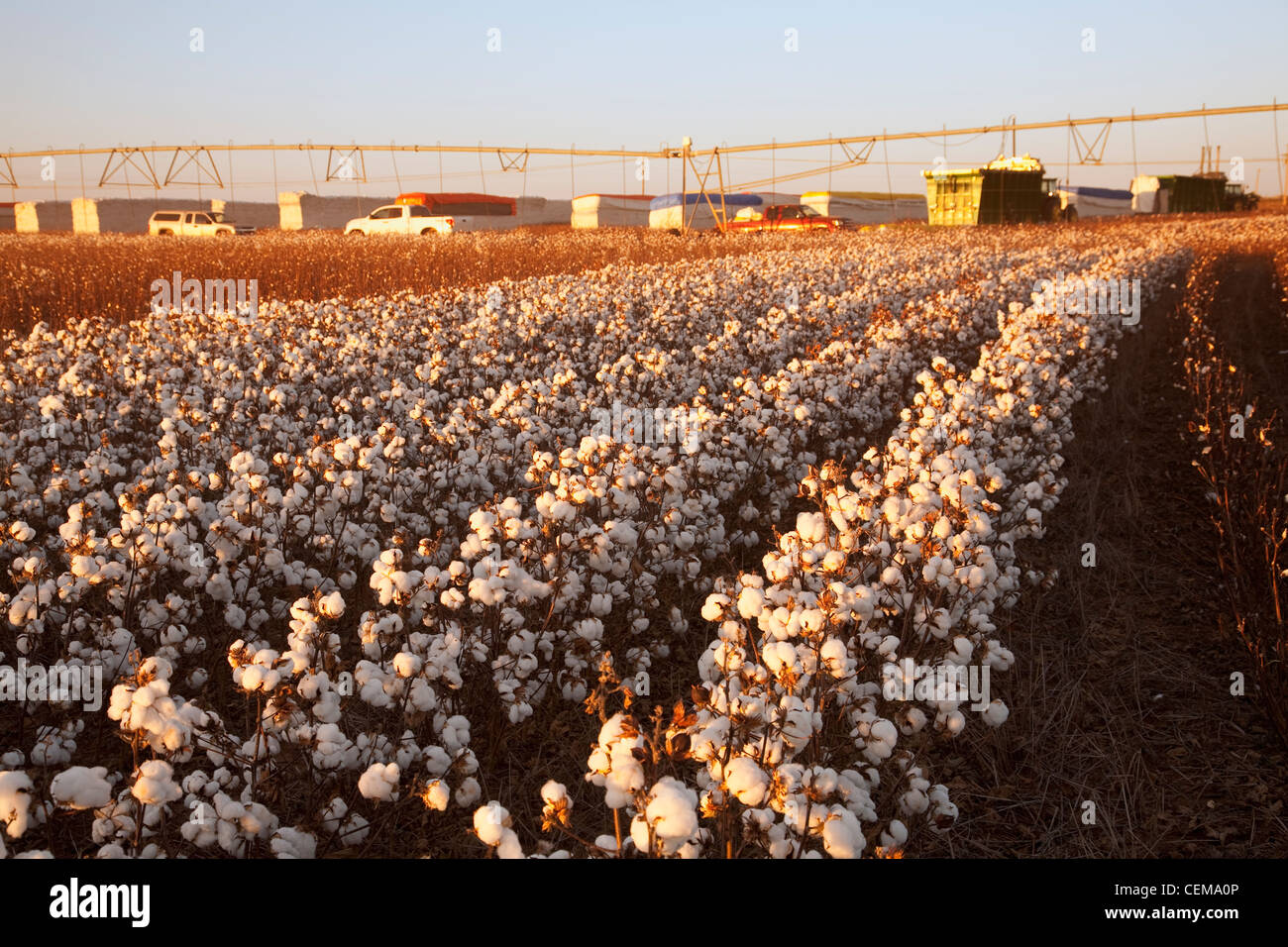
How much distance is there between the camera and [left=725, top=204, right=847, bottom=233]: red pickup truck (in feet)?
98.7

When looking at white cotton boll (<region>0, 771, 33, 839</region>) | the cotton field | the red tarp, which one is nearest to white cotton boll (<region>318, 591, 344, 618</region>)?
the cotton field

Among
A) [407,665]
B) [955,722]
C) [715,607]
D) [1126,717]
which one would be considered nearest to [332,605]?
[407,665]

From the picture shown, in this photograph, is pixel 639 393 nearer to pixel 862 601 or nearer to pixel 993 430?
pixel 993 430

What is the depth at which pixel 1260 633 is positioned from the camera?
372 centimetres

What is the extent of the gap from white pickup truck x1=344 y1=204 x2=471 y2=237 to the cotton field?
91.6ft

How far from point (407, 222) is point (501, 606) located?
34.5 m

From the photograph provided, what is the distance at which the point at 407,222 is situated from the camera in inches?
1377

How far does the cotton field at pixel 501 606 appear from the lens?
214 centimetres

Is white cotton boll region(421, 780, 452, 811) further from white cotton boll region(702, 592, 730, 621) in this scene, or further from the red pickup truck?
the red pickup truck

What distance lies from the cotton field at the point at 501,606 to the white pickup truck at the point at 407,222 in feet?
91.6

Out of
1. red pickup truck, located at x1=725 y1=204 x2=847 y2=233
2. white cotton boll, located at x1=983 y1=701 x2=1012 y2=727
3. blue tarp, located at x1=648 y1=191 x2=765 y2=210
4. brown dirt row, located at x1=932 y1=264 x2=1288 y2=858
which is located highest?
blue tarp, located at x1=648 y1=191 x2=765 y2=210

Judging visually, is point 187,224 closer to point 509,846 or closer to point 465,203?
point 465,203

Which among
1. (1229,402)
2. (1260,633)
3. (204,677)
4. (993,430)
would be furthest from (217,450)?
(1229,402)
